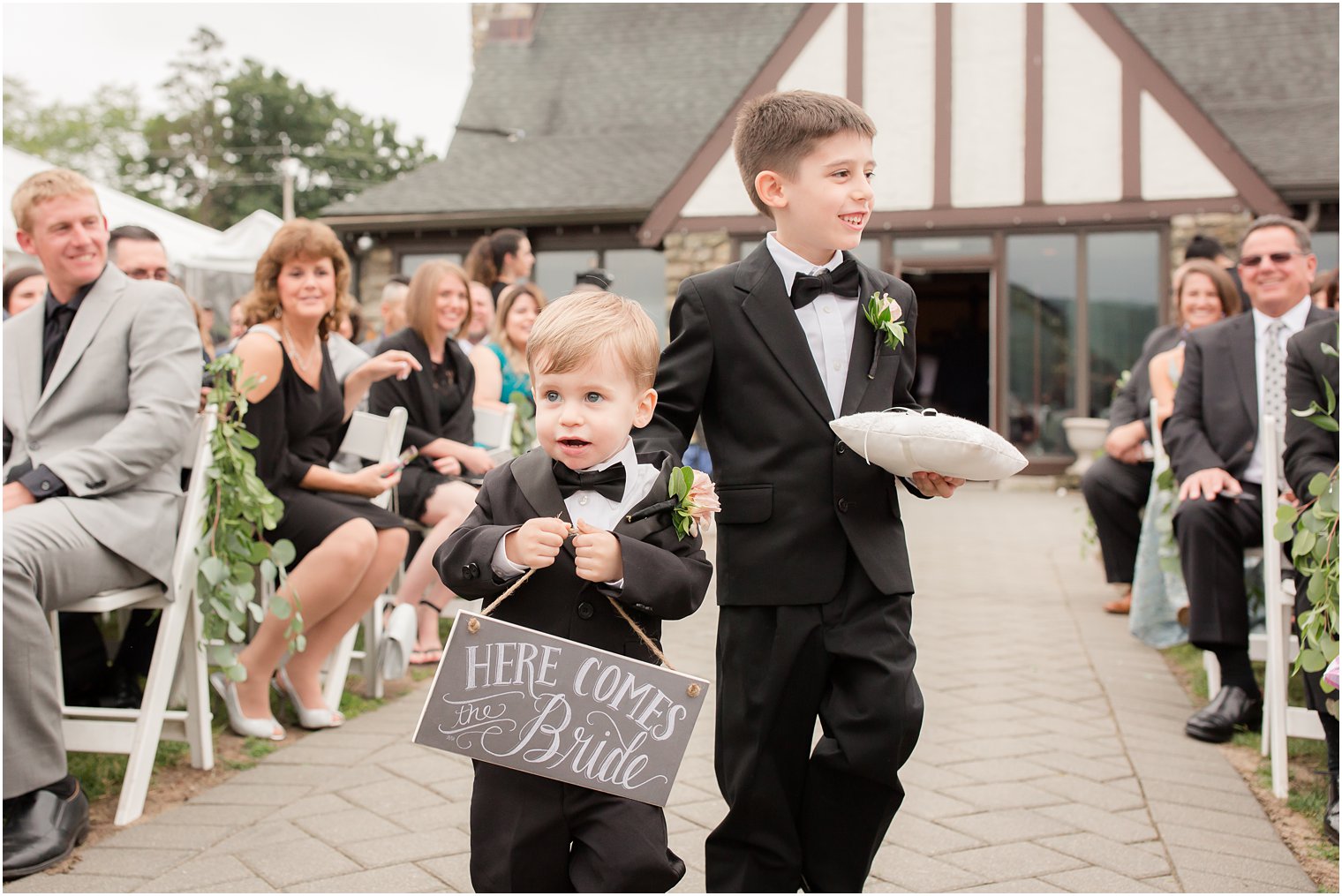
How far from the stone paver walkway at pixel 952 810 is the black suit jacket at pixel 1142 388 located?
1639 mm

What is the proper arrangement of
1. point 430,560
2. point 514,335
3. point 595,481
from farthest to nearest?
point 514,335 < point 430,560 < point 595,481

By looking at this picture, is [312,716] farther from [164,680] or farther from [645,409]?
[645,409]

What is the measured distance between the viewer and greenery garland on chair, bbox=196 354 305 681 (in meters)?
3.96

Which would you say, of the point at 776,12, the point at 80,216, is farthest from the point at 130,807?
the point at 776,12

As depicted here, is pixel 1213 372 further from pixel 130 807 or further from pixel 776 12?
pixel 776 12

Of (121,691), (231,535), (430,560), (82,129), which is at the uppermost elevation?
(82,129)

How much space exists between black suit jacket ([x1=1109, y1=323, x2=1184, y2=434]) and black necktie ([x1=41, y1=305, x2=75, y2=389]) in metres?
5.28

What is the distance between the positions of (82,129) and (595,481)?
63.0 meters

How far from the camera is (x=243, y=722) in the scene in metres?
4.43

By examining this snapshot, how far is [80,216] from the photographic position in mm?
3836

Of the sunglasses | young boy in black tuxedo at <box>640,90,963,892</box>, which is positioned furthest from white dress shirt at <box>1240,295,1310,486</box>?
young boy in black tuxedo at <box>640,90,963,892</box>

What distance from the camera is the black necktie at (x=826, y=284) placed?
263 centimetres

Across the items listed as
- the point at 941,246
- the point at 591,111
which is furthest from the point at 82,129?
the point at 941,246

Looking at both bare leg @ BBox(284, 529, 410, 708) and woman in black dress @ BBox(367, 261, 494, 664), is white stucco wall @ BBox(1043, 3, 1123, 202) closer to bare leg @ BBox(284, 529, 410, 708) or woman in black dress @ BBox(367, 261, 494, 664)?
woman in black dress @ BBox(367, 261, 494, 664)
